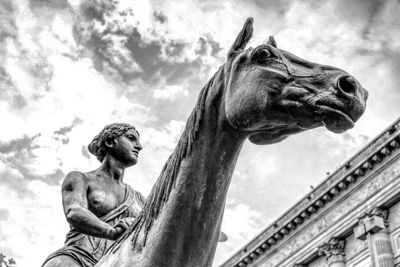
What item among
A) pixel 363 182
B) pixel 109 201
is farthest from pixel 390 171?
pixel 109 201

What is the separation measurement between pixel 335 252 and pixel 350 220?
1.28 meters

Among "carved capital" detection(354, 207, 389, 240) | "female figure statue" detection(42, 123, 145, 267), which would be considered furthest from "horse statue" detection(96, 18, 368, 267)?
"carved capital" detection(354, 207, 389, 240)

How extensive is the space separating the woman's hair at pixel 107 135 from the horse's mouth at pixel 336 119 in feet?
4.96

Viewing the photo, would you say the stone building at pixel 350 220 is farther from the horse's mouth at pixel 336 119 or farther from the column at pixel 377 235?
the horse's mouth at pixel 336 119

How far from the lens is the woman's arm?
2930 millimetres

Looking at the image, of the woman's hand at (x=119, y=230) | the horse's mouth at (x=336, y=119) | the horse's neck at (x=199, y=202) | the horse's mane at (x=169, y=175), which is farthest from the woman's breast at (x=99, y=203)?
the horse's mouth at (x=336, y=119)

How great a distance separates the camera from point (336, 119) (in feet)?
7.39

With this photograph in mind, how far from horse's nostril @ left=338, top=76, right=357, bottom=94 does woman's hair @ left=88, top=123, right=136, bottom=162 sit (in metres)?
1.54

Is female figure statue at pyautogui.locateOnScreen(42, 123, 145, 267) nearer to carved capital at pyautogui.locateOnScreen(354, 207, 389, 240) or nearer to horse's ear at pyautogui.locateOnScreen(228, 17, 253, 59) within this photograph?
horse's ear at pyautogui.locateOnScreen(228, 17, 253, 59)

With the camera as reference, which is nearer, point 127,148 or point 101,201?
point 101,201

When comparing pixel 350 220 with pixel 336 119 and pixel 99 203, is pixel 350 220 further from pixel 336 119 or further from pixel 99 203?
pixel 336 119

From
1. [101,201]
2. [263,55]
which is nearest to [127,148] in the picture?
[101,201]

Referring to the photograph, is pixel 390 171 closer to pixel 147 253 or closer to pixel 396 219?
→ pixel 396 219

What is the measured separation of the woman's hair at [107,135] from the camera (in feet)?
11.5
